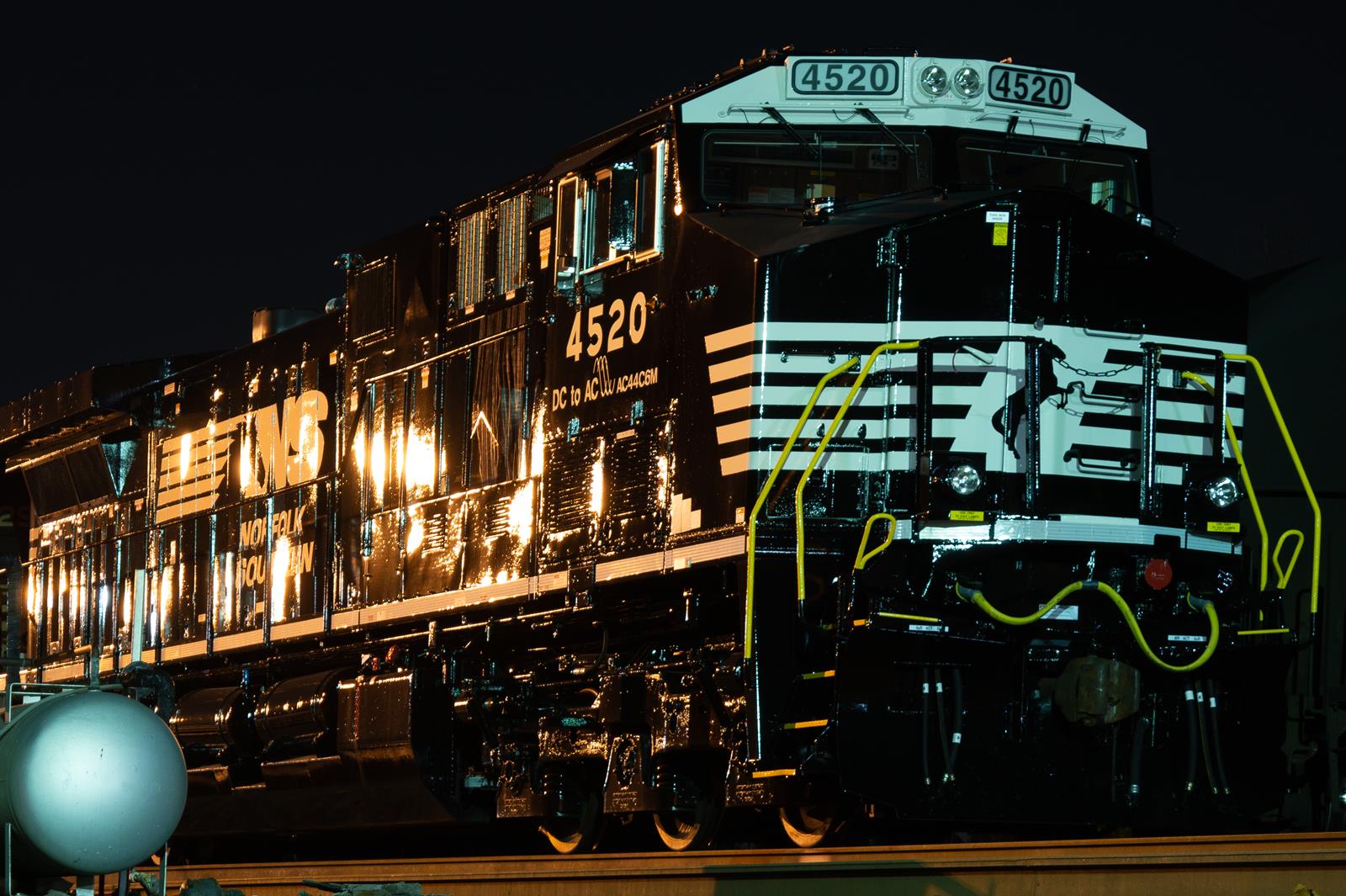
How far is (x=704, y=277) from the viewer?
29.9 feet

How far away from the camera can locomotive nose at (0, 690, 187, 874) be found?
7363 mm

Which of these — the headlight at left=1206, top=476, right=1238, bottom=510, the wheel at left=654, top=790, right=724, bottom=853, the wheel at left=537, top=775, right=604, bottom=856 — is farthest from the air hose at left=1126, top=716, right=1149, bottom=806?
the wheel at left=537, top=775, right=604, bottom=856

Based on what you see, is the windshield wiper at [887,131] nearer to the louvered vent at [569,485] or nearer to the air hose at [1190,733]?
the louvered vent at [569,485]

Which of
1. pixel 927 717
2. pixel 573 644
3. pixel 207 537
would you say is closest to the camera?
pixel 927 717

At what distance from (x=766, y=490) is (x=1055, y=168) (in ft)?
9.07

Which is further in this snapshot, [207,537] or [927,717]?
[207,537]


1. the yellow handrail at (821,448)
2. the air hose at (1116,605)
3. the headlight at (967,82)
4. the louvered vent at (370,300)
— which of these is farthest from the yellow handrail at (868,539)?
the louvered vent at (370,300)

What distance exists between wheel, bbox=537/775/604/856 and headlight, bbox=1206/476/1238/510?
3.84m

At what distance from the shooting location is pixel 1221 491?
8844 millimetres

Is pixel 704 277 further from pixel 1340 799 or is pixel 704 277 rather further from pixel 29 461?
pixel 29 461

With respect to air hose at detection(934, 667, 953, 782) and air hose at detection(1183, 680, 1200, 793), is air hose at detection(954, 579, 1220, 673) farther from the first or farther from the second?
air hose at detection(934, 667, 953, 782)

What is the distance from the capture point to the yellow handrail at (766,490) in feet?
27.5

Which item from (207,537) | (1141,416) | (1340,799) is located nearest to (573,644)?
(1141,416)

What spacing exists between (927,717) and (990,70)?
3529mm
